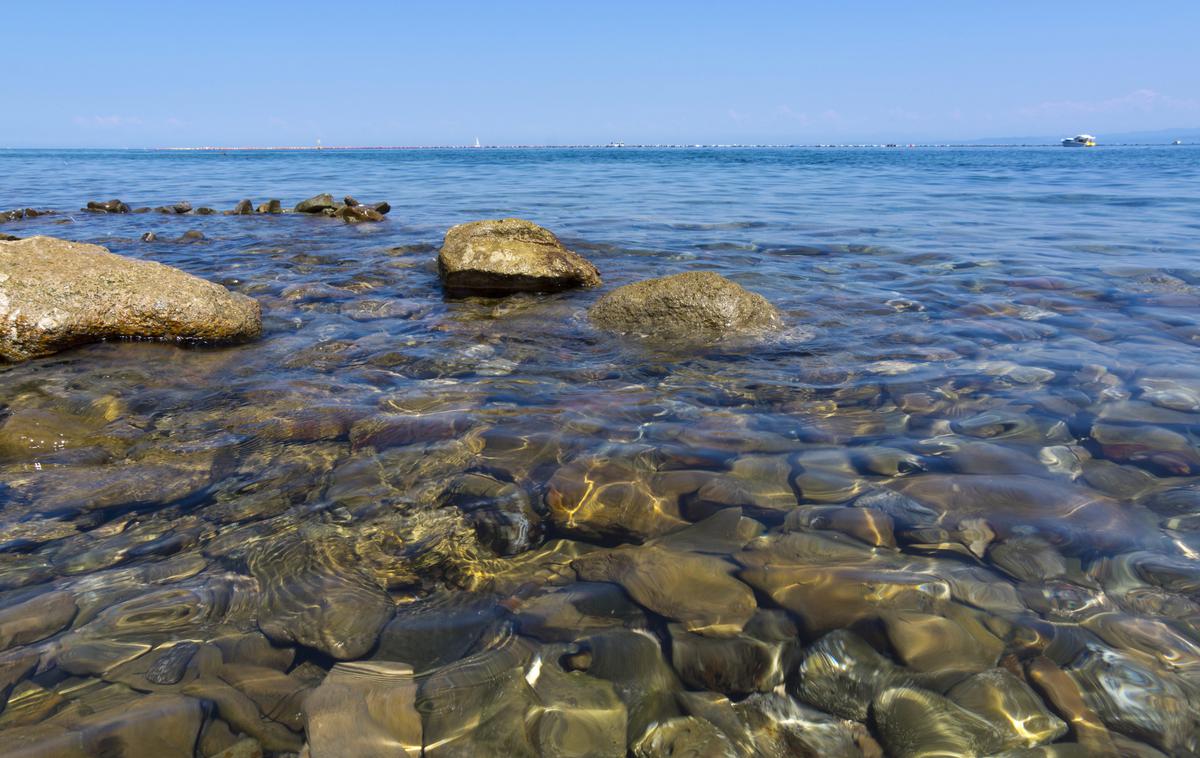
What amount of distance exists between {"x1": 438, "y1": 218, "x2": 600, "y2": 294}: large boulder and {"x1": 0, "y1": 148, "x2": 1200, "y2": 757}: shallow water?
1.76m

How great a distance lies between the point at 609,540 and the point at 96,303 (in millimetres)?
5509

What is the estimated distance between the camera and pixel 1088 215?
1508 cm

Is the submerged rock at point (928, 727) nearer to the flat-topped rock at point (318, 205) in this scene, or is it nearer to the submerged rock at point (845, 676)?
the submerged rock at point (845, 676)

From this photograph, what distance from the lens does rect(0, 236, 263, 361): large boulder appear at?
5707 mm

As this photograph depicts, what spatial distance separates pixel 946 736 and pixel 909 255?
9313 millimetres

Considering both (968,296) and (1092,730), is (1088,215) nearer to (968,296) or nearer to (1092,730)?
(968,296)

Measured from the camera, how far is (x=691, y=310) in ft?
20.9

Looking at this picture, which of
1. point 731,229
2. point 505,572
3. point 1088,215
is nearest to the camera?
point 505,572

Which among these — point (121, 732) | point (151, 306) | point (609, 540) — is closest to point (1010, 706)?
point (609, 540)

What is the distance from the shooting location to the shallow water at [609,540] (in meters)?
2.26

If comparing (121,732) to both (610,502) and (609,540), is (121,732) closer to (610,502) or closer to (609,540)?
(609,540)

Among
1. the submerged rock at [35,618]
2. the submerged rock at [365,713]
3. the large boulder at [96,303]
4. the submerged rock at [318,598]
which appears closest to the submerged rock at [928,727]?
the submerged rock at [365,713]

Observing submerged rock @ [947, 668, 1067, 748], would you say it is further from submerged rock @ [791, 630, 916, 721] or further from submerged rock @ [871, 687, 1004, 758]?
submerged rock @ [791, 630, 916, 721]

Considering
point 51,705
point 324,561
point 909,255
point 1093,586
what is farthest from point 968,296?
point 51,705
